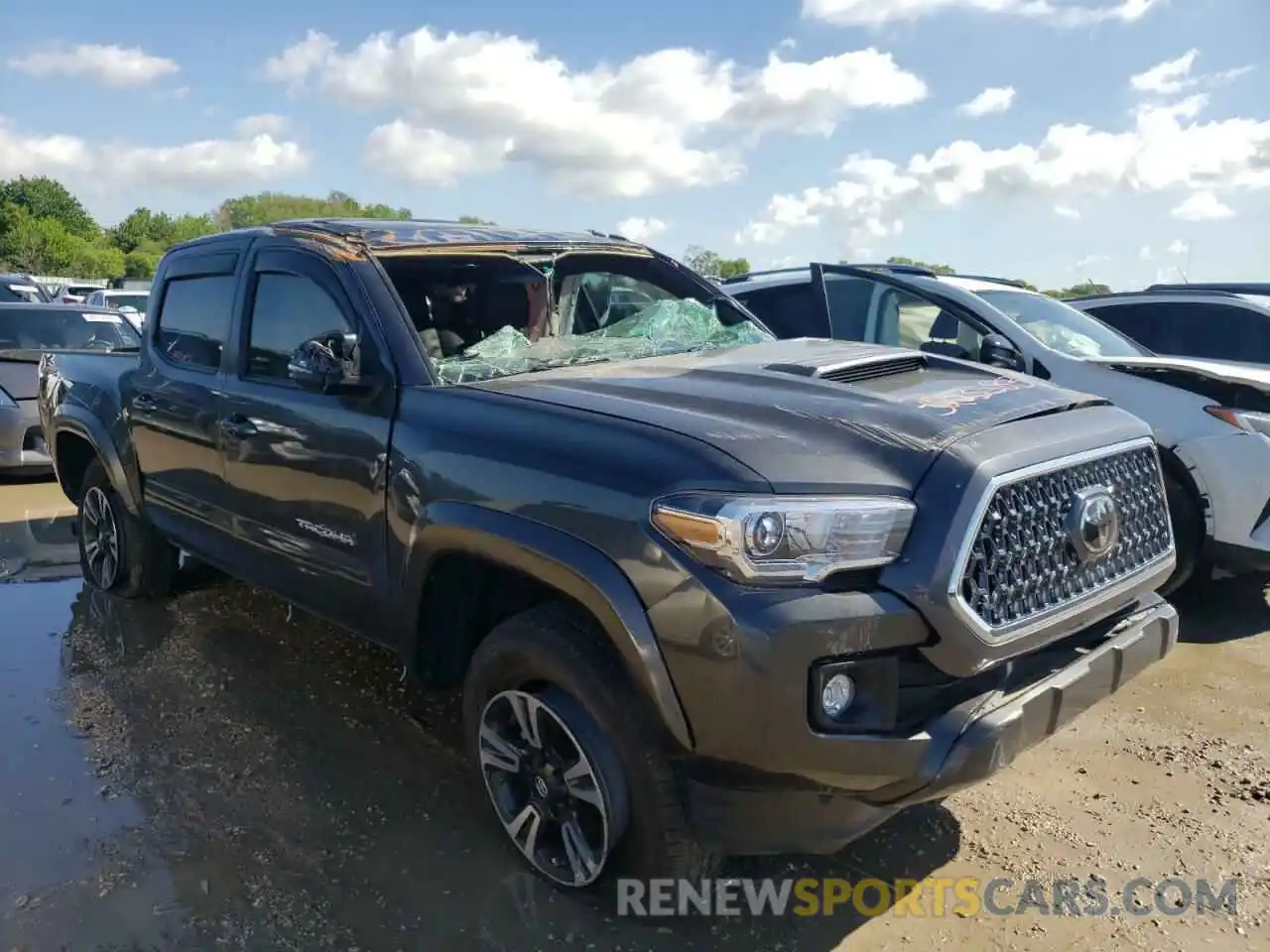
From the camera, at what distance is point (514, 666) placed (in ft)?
9.23

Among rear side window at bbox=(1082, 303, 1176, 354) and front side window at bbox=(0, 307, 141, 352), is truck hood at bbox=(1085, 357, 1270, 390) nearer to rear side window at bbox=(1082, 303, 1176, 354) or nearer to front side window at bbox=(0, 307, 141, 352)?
rear side window at bbox=(1082, 303, 1176, 354)

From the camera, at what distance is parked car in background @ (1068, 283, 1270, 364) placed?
7.40m

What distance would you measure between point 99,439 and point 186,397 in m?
1.24

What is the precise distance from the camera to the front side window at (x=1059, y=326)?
5.97 m

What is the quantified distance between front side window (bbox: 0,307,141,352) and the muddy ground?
6112 mm

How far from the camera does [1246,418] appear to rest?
4941 millimetres

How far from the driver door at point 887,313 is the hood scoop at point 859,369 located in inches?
105

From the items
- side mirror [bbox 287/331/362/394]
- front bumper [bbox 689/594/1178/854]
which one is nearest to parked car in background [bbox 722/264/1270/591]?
front bumper [bbox 689/594/1178/854]

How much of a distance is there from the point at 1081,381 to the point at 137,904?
4.95m

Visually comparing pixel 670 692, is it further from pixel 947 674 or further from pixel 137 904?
pixel 137 904

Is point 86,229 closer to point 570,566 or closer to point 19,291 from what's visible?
point 19,291

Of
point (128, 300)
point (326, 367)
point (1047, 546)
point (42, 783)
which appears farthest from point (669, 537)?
point (128, 300)

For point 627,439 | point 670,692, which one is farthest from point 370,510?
point 670,692

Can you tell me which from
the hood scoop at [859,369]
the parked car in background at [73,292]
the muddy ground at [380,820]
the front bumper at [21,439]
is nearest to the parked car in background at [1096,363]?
the muddy ground at [380,820]
